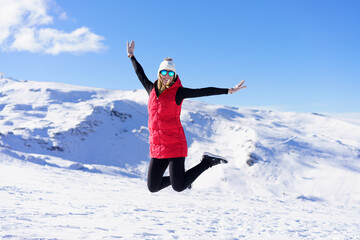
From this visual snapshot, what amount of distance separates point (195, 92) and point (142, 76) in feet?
3.76

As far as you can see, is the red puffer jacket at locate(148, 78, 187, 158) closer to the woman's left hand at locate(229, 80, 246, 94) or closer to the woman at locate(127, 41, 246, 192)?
the woman at locate(127, 41, 246, 192)

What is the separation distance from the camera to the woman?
463 cm

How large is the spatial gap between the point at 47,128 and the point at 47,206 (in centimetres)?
3752

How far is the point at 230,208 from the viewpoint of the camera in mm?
13156

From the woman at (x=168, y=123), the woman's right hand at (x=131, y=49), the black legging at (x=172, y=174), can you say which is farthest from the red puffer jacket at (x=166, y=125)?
the woman's right hand at (x=131, y=49)

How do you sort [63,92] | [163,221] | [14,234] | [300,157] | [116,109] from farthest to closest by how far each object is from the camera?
[63,92] → [116,109] → [300,157] → [163,221] → [14,234]

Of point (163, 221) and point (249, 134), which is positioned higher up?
point (249, 134)

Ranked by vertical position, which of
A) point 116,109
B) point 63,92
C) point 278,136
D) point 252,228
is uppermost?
point 63,92

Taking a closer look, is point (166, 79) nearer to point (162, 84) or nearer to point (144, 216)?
point (162, 84)

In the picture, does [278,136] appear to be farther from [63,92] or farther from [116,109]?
[63,92]

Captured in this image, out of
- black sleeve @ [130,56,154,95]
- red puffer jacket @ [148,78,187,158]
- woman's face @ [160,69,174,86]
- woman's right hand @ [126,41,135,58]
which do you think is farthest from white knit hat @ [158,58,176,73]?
woman's right hand @ [126,41,135,58]

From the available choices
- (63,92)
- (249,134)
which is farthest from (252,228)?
(63,92)

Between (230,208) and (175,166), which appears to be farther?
(230,208)

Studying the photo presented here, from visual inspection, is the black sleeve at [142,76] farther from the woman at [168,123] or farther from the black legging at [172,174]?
the black legging at [172,174]
